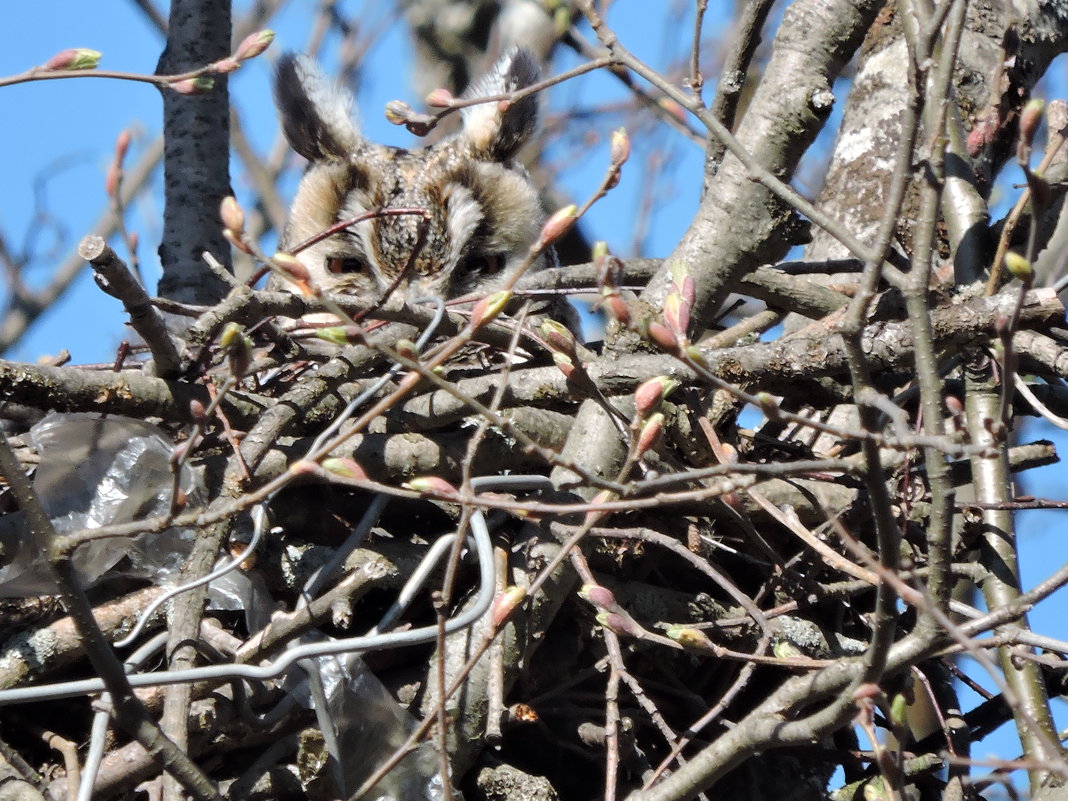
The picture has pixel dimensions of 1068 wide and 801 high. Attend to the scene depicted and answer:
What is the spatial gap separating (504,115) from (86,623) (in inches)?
82.7

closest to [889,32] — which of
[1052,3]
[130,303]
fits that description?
[1052,3]

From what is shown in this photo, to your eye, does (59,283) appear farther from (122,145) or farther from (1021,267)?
(1021,267)

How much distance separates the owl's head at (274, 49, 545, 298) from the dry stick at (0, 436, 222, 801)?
1545 mm

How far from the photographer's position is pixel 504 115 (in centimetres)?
294

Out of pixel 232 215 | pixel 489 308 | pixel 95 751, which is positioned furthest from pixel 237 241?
pixel 95 751

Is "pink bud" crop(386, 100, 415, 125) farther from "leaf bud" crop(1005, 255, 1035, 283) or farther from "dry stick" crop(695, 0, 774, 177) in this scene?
"leaf bud" crop(1005, 255, 1035, 283)

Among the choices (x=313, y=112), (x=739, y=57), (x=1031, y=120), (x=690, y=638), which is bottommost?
(x=690, y=638)

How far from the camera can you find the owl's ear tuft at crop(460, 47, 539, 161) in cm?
295

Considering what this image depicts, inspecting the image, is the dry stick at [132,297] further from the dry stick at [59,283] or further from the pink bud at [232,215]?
the dry stick at [59,283]

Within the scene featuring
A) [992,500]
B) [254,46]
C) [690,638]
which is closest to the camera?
[690,638]

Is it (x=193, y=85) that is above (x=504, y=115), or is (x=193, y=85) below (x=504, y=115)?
below

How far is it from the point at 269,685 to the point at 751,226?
36.9 inches

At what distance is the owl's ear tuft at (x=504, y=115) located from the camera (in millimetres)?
2945

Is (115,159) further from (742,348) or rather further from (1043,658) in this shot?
(1043,658)
